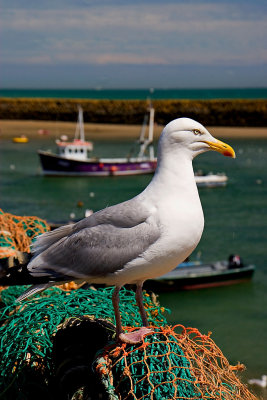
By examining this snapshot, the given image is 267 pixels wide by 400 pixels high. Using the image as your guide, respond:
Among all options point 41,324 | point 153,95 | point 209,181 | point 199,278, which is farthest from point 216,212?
point 153,95

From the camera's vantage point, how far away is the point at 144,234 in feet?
12.8

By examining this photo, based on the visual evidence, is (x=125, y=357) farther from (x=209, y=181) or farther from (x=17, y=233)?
(x=209, y=181)

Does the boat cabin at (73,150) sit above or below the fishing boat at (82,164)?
above

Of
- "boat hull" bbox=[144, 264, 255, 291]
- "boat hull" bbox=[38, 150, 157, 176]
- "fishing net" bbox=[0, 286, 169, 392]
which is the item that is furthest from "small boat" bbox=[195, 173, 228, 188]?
"fishing net" bbox=[0, 286, 169, 392]

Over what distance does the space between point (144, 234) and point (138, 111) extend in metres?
68.9

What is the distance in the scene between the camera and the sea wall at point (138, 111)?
68188 millimetres

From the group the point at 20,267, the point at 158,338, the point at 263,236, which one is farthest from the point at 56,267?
the point at 263,236

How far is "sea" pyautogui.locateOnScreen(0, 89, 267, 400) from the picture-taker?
1441 cm

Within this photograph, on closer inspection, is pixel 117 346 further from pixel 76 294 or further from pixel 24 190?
pixel 24 190

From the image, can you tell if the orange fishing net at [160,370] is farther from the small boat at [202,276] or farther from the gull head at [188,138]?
the small boat at [202,276]

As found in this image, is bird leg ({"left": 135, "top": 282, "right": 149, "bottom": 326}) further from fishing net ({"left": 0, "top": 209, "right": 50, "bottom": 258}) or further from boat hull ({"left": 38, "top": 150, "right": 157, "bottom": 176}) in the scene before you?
boat hull ({"left": 38, "top": 150, "right": 157, "bottom": 176})

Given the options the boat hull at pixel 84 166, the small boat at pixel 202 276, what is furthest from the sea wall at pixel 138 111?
the small boat at pixel 202 276

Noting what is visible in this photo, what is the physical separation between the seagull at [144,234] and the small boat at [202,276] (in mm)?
12541

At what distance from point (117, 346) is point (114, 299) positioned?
31 centimetres
